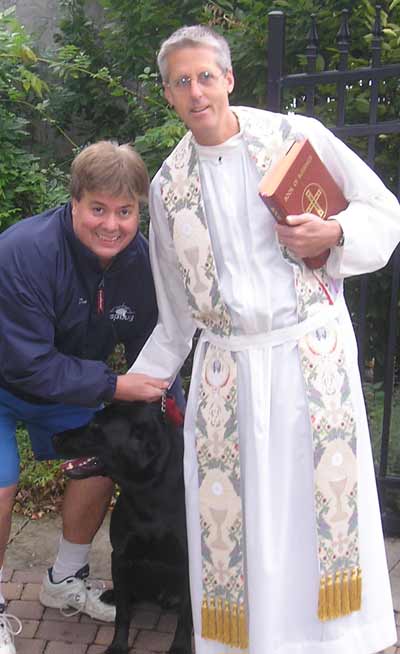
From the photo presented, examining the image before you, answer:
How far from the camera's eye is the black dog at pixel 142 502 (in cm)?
293

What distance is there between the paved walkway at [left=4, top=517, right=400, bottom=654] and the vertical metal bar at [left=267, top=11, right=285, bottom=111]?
194 centimetres

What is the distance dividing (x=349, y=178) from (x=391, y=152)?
171 cm

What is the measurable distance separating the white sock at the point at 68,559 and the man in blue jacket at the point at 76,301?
13.6 inches

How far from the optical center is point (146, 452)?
115 inches

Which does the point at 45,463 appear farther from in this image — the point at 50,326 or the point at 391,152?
the point at 391,152

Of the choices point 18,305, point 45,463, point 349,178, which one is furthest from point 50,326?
point 45,463

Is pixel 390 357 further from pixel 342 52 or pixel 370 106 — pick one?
pixel 342 52

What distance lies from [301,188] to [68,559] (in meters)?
1.82

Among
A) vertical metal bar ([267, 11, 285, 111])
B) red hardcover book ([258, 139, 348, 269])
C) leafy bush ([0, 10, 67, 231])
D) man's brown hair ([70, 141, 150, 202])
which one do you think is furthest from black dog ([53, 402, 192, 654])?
leafy bush ([0, 10, 67, 231])

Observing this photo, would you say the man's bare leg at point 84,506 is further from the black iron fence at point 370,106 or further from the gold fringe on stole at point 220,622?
the black iron fence at point 370,106

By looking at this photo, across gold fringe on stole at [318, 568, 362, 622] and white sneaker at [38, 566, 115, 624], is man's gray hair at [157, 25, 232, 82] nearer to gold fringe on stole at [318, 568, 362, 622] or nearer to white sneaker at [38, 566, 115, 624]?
gold fringe on stole at [318, 568, 362, 622]

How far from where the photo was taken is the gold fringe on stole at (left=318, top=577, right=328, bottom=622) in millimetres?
2654

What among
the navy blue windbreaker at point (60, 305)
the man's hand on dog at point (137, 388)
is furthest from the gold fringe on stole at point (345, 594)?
the navy blue windbreaker at point (60, 305)

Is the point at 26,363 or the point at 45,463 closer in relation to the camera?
the point at 26,363
